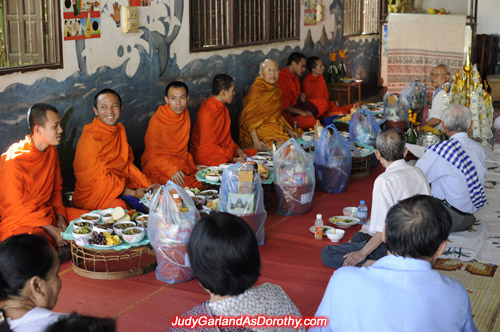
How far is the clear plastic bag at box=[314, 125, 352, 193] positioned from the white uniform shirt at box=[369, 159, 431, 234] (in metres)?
2.57

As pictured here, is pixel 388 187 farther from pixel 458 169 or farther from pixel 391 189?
pixel 458 169

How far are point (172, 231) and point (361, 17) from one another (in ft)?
34.5

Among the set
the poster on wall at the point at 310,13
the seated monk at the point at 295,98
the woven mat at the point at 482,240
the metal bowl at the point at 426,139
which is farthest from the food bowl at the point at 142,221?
the poster on wall at the point at 310,13

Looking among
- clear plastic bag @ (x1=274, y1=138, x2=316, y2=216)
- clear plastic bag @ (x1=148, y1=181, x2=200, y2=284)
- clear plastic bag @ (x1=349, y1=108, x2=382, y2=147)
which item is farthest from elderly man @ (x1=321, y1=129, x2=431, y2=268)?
clear plastic bag @ (x1=349, y1=108, x2=382, y2=147)

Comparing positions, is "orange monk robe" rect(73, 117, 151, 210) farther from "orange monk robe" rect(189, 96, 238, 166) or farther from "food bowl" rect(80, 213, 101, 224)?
"orange monk robe" rect(189, 96, 238, 166)

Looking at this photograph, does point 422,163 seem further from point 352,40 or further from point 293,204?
point 352,40

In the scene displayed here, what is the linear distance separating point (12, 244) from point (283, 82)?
8031 millimetres

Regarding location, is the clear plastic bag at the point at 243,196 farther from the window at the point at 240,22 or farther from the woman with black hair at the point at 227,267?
the window at the point at 240,22

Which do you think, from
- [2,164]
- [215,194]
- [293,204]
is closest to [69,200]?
[2,164]

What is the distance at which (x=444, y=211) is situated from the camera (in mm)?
2803

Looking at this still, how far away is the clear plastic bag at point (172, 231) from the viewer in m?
4.75

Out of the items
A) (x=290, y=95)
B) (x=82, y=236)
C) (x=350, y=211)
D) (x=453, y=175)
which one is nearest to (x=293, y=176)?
(x=350, y=211)

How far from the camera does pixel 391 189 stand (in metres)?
4.51

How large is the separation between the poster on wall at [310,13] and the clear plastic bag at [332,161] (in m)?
4.83
